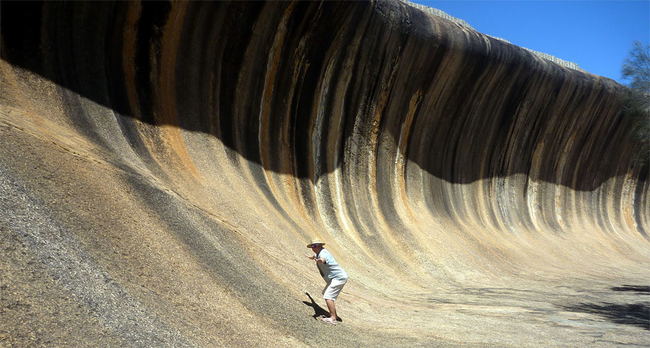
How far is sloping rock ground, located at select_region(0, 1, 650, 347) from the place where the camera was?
4.76m

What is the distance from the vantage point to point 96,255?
468cm

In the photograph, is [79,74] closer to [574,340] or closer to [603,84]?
[574,340]

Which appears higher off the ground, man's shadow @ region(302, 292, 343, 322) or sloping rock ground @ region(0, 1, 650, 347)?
sloping rock ground @ region(0, 1, 650, 347)

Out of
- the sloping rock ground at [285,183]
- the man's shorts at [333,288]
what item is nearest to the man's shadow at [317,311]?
the sloping rock ground at [285,183]

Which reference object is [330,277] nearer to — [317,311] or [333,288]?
[333,288]

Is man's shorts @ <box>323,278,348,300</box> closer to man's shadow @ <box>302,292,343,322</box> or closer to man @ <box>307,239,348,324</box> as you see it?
man @ <box>307,239,348,324</box>

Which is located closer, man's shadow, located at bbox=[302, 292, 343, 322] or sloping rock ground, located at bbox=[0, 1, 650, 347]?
sloping rock ground, located at bbox=[0, 1, 650, 347]

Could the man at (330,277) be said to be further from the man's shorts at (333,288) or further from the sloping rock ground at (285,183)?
the sloping rock ground at (285,183)

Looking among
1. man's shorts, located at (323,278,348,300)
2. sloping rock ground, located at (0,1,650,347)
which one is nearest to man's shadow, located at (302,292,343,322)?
sloping rock ground, located at (0,1,650,347)

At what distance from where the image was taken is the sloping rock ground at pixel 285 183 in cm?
476

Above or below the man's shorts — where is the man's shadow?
below

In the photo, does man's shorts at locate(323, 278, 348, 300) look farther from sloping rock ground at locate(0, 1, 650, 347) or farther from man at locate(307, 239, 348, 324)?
sloping rock ground at locate(0, 1, 650, 347)

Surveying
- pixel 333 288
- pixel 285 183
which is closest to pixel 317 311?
pixel 333 288

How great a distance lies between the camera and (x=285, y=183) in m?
11.1
